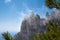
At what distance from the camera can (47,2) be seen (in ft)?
29.0

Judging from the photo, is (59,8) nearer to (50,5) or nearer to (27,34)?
(50,5)

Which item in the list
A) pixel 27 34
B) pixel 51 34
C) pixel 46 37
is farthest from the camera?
pixel 27 34

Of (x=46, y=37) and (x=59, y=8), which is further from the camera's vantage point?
(x=46, y=37)

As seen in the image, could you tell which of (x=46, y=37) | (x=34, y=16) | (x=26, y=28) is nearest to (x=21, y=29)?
(x=26, y=28)

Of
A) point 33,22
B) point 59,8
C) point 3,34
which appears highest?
point 33,22

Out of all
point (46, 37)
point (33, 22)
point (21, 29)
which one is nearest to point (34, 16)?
point (33, 22)

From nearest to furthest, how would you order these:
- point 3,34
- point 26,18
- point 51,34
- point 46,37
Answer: point 3,34 → point 51,34 → point 46,37 → point 26,18

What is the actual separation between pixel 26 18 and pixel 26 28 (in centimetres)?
390

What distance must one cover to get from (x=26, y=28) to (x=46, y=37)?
58.0 meters

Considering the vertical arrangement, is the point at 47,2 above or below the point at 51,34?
above

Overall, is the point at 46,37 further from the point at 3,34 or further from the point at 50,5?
the point at 3,34

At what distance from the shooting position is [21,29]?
6888 centimetres

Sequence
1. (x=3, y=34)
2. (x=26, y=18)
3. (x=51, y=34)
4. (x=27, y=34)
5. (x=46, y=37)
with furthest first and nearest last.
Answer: (x=26, y=18), (x=27, y=34), (x=46, y=37), (x=51, y=34), (x=3, y=34)

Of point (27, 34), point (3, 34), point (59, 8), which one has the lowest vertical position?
point (3, 34)
